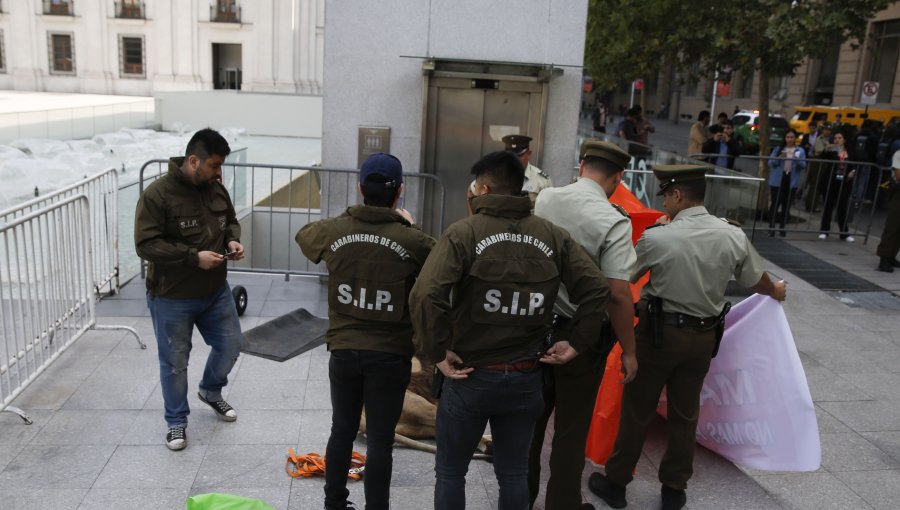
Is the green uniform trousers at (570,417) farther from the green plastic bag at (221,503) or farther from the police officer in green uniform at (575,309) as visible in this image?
the green plastic bag at (221,503)

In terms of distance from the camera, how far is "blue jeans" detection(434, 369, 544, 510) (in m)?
3.16

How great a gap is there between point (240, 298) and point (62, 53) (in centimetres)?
5446

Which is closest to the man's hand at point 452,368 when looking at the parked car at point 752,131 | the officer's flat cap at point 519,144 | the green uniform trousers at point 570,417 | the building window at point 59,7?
the green uniform trousers at point 570,417

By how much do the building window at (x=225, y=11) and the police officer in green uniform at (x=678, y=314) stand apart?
51171 millimetres

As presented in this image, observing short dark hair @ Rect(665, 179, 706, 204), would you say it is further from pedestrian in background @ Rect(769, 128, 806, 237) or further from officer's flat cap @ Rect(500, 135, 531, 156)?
pedestrian in background @ Rect(769, 128, 806, 237)

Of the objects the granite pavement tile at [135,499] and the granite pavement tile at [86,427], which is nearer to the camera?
the granite pavement tile at [135,499]

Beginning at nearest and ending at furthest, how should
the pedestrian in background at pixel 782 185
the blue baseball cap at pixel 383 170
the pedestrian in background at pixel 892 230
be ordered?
the blue baseball cap at pixel 383 170, the pedestrian in background at pixel 892 230, the pedestrian in background at pixel 782 185

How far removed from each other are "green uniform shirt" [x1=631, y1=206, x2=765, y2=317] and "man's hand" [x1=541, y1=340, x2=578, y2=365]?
76cm

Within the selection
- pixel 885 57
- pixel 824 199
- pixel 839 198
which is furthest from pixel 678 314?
pixel 885 57

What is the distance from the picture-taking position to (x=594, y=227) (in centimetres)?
352

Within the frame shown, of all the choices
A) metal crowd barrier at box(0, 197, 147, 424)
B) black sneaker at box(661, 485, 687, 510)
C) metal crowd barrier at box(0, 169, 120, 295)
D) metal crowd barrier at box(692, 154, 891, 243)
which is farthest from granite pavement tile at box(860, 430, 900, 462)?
metal crowd barrier at box(692, 154, 891, 243)

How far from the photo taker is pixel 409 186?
805 cm

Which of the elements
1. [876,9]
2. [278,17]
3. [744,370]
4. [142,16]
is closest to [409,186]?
[744,370]

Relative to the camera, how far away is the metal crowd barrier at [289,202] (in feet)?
26.1
